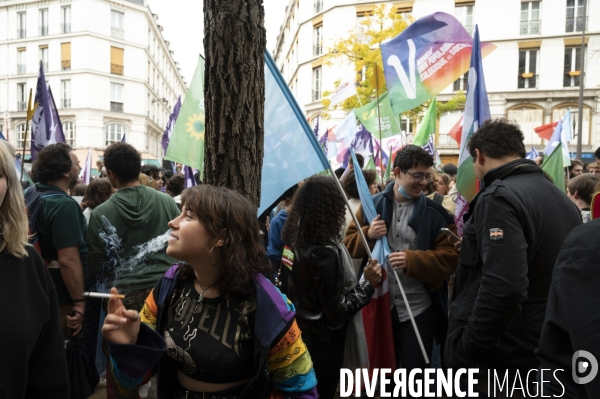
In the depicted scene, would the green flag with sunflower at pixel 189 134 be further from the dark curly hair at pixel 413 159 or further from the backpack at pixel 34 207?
the dark curly hair at pixel 413 159

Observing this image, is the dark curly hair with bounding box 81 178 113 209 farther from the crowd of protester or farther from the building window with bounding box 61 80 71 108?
the building window with bounding box 61 80 71 108

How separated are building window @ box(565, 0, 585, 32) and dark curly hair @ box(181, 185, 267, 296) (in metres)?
32.1

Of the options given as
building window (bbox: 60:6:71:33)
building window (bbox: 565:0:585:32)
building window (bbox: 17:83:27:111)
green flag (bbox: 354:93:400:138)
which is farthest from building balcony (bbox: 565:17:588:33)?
building window (bbox: 17:83:27:111)

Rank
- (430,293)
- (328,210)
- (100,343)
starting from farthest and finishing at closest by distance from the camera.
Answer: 1. (100,343)
2. (430,293)
3. (328,210)

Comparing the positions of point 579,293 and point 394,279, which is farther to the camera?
point 394,279

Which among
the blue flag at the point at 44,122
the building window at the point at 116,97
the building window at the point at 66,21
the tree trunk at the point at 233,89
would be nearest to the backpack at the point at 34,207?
the tree trunk at the point at 233,89

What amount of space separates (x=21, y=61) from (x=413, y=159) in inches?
1843

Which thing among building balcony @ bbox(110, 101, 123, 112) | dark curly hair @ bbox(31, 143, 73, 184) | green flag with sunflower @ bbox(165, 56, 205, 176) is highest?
building balcony @ bbox(110, 101, 123, 112)

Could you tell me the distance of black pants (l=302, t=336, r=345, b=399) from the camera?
294cm

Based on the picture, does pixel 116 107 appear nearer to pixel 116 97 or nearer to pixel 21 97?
pixel 116 97

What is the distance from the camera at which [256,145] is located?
262 cm

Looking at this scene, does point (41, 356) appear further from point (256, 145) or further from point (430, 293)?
point (430, 293)

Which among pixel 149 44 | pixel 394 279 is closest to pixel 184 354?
pixel 394 279

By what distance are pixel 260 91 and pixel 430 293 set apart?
1926 millimetres
